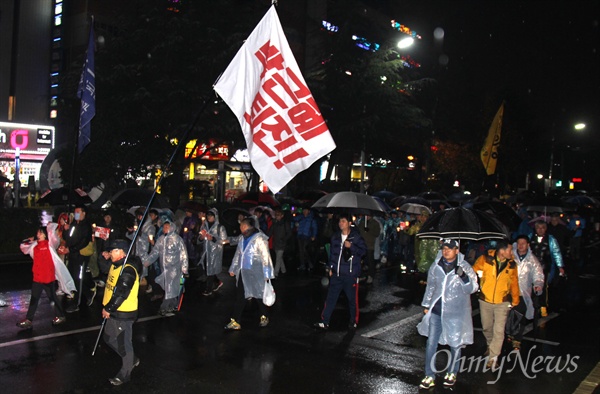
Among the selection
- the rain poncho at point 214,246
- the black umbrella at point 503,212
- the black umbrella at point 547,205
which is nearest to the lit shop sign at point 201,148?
the rain poncho at point 214,246

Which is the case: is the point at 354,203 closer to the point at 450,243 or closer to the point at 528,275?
the point at 528,275

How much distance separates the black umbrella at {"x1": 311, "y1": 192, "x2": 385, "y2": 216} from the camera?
12.5 m

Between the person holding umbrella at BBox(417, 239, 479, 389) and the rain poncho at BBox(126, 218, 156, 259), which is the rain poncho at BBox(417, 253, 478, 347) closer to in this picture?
the person holding umbrella at BBox(417, 239, 479, 389)

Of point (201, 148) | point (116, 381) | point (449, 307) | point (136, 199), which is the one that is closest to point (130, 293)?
point (116, 381)

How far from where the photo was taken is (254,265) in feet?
27.2

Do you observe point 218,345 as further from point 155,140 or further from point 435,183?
point 435,183

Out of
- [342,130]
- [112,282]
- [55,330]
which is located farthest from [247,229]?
[342,130]

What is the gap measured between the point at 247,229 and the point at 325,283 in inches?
178

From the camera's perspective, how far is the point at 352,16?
2738 centimetres

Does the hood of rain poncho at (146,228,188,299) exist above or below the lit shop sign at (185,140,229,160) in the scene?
below

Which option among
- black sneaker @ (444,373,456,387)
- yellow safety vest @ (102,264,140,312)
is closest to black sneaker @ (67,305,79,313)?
yellow safety vest @ (102,264,140,312)

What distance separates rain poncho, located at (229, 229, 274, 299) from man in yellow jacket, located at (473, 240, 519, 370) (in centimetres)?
315

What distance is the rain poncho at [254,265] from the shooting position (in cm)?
825
